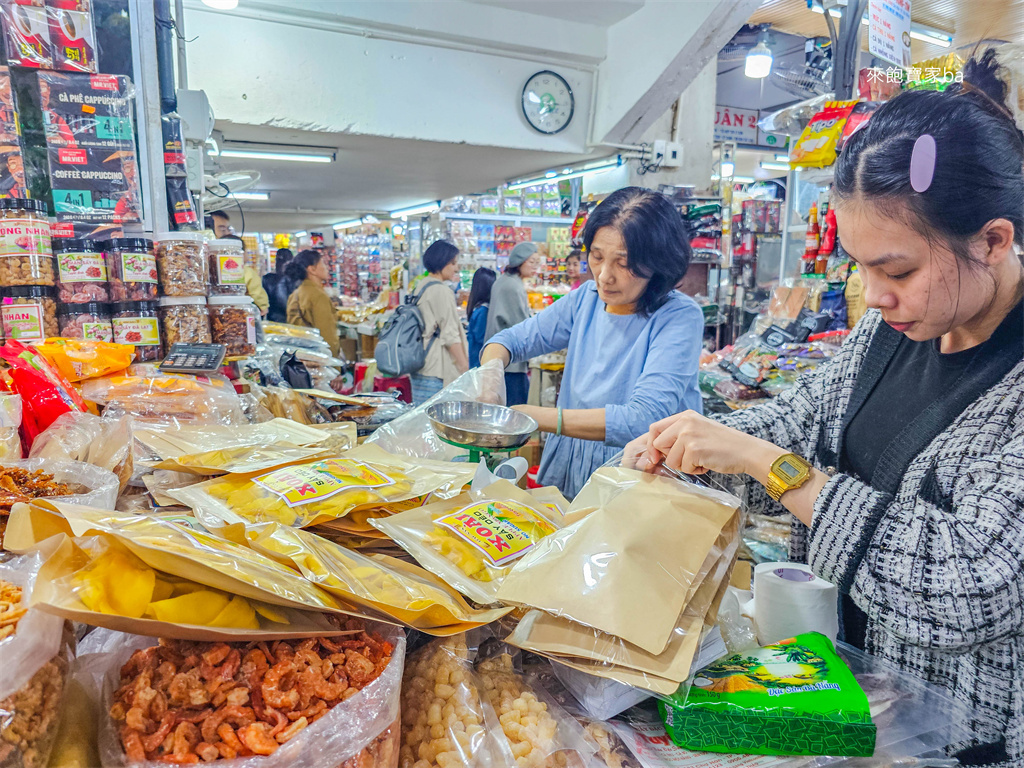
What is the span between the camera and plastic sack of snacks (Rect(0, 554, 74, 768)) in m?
0.55

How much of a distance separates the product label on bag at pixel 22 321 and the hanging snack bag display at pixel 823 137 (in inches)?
105

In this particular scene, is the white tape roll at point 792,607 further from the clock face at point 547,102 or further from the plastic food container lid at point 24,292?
the clock face at point 547,102

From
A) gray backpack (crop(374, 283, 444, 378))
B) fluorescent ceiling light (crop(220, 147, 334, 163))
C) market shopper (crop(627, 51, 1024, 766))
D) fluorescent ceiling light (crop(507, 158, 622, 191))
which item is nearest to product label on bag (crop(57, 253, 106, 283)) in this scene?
market shopper (crop(627, 51, 1024, 766))

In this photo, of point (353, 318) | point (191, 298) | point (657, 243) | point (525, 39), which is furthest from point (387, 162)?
point (657, 243)

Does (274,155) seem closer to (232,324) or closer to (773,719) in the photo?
(232,324)

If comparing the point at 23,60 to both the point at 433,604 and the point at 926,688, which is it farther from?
the point at 926,688

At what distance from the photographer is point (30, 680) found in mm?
589

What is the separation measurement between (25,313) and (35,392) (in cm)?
51

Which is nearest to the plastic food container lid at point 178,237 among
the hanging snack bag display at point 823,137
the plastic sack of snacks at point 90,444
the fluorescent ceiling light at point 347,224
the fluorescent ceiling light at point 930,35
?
the plastic sack of snacks at point 90,444

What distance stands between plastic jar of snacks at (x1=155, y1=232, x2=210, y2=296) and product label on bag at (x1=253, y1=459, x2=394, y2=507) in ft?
4.15

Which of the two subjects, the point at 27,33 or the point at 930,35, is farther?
the point at 930,35

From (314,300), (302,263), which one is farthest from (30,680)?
(302,263)

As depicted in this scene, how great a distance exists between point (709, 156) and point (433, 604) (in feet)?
18.8

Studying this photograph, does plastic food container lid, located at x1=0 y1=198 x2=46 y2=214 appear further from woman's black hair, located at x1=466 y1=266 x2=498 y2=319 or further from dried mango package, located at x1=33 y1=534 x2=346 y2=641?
woman's black hair, located at x1=466 y1=266 x2=498 y2=319
